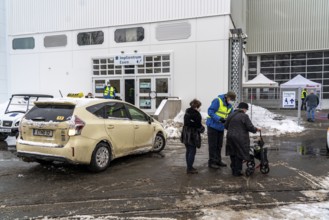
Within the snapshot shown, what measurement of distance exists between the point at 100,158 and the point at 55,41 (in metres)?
15.5

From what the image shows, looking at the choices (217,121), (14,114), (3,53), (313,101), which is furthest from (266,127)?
(3,53)

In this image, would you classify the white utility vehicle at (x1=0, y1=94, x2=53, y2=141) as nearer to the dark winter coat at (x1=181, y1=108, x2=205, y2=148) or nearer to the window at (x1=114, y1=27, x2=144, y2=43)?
the dark winter coat at (x1=181, y1=108, x2=205, y2=148)

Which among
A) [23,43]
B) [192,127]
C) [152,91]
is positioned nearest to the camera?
[192,127]

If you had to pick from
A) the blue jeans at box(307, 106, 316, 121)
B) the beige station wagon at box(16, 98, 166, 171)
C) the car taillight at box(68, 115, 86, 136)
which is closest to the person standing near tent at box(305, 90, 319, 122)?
the blue jeans at box(307, 106, 316, 121)

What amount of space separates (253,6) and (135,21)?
45.7 feet

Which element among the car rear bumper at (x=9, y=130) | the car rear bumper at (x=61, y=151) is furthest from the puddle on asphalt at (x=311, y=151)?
the car rear bumper at (x=9, y=130)

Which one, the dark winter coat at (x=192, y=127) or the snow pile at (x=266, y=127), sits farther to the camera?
the snow pile at (x=266, y=127)

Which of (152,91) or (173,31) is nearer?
(173,31)

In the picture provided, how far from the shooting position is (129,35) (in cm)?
1884

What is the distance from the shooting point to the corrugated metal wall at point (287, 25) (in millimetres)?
26172

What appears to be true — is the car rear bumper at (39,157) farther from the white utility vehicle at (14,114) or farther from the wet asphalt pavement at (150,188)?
the white utility vehicle at (14,114)

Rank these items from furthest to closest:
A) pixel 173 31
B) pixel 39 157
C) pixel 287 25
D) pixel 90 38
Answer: pixel 287 25 → pixel 90 38 → pixel 173 31 → pixel 39 157

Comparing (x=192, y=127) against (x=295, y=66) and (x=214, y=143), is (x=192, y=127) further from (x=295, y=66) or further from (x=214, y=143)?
(x=295, y=66)

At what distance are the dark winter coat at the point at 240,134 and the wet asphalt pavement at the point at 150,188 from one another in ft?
1.75
